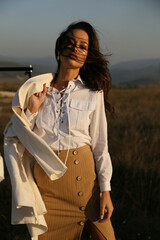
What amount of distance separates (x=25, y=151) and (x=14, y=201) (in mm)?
324

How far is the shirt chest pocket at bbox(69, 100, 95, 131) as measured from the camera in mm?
1838

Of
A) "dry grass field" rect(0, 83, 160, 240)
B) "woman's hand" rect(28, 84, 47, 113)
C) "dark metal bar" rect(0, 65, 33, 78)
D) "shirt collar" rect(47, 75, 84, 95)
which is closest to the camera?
"woman's hand" rect(28, 84, 47, 113)

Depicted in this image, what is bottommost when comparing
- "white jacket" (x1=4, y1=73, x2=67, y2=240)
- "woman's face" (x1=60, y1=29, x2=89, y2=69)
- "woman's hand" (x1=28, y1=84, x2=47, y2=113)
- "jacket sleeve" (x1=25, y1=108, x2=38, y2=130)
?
"white jacket" (x1=4, y1=73, x2=67, y2=240)

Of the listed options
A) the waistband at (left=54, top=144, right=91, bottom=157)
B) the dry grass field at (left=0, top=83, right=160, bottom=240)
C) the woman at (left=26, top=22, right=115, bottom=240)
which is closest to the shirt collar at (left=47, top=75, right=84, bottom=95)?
the woman at (left=26, top=22, right=115, bottom=240)

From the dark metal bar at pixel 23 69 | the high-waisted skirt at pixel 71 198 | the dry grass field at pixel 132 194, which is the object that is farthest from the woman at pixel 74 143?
the dry grass field at pixel 132 194

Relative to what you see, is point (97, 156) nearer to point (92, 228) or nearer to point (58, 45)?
point (92, 228)

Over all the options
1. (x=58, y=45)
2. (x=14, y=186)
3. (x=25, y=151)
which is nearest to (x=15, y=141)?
(x=25, y=151)

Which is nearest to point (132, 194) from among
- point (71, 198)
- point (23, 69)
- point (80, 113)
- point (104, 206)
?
point (104, 206)

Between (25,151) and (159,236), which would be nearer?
(25,151)

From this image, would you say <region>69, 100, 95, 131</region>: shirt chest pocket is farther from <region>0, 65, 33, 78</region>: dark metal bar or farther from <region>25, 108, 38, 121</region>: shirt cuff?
<region>0, 65, 33, 78</region>: dark metal bar

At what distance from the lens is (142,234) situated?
130 inches

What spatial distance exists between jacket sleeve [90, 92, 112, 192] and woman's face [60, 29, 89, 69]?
0.96 feet

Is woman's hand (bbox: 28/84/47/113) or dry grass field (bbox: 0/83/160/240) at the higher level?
woman's hand (bbox: 28/84/47/113)

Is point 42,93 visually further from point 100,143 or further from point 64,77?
point 100,143
